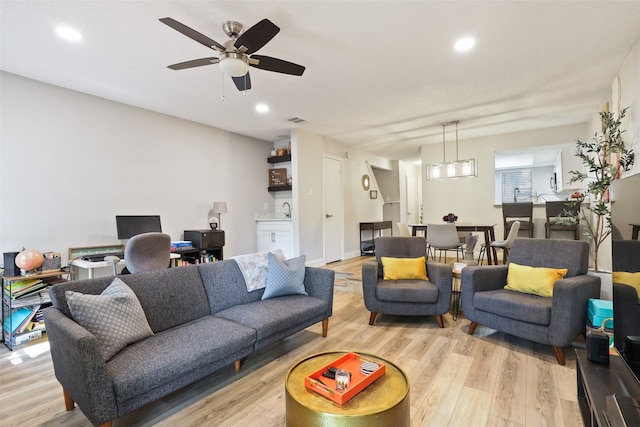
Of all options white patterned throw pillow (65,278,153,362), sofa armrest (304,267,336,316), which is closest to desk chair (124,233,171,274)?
white patterned throw pillow (65,278,153,362)

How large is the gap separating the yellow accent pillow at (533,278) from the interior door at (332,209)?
11.6ft

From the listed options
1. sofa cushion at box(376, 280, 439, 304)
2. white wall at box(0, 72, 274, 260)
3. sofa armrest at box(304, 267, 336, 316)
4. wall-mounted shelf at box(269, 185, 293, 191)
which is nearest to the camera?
sofa armrest at box(304, 267, 336, 316)

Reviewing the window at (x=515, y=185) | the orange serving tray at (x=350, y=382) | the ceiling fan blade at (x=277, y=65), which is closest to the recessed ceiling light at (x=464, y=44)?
the ceiling fan blade at (x=277, y=65)

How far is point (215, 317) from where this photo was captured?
2.26 metres

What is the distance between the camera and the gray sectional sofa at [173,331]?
55.7 inches

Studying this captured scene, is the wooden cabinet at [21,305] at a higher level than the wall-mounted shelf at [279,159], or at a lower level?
lower

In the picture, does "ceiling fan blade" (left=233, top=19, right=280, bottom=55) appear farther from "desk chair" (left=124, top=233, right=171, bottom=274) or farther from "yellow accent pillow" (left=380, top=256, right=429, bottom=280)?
"yellow accent pillow" (left=380, top=256, right=429, bottom=280)

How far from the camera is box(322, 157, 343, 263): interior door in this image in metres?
5.93

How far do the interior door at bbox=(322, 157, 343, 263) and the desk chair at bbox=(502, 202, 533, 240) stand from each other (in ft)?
9.93

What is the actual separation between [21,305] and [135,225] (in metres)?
1.37

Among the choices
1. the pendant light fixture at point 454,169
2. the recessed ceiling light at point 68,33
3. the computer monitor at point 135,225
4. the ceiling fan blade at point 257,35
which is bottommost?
the computer monitor at point 135,225

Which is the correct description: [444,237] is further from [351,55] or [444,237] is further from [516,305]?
[351,55]

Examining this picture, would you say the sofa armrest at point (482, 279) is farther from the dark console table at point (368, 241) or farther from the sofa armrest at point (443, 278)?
the dark console table at point (368, 241)

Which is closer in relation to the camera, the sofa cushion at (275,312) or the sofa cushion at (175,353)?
the sofa cushion at (175,353)
